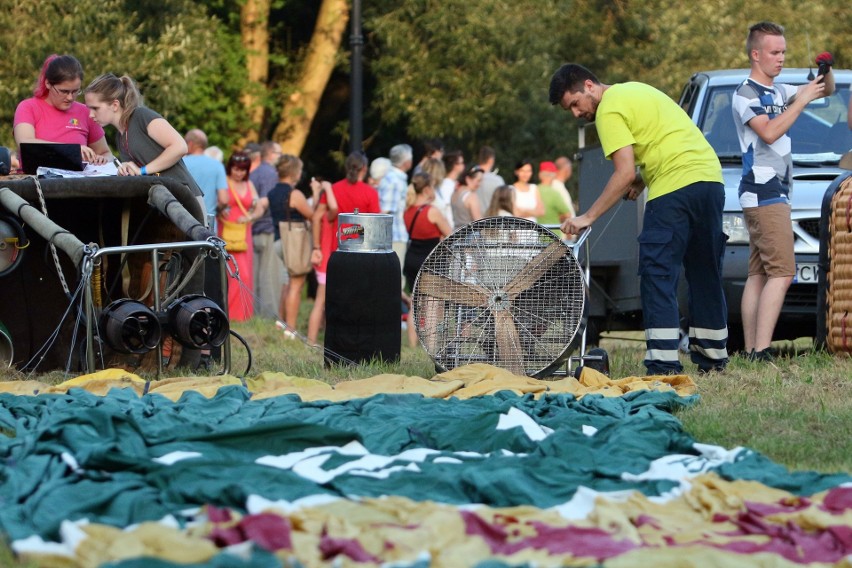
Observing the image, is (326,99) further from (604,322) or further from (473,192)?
(604,322)

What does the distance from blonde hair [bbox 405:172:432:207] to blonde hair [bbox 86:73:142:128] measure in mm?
4852

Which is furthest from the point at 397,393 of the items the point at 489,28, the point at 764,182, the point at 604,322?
the point at 489,28

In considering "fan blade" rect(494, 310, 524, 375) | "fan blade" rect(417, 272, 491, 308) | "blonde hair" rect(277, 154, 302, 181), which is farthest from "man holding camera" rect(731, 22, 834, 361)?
"blonde hair" rect(277, 154, 302, 181)

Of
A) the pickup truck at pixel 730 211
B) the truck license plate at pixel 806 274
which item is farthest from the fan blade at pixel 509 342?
the truck license plate at pixel 806 274

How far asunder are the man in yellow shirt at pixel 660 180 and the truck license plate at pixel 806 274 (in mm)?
1630

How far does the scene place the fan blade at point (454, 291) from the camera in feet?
29.7

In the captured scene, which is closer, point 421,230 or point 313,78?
point 421,230

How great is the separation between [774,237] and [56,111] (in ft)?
16.7

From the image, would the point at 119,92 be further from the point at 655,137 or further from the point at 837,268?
the point at 837,268

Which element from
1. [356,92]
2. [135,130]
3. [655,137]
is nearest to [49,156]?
[135,130]

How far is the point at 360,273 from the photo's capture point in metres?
9.82

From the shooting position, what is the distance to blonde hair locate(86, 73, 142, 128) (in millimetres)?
9914

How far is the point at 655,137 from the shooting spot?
29.9ft

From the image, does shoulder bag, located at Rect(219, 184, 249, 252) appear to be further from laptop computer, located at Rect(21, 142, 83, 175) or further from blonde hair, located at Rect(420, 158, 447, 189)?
laptop computer, located at Rect(21, 142, 83, 175)
